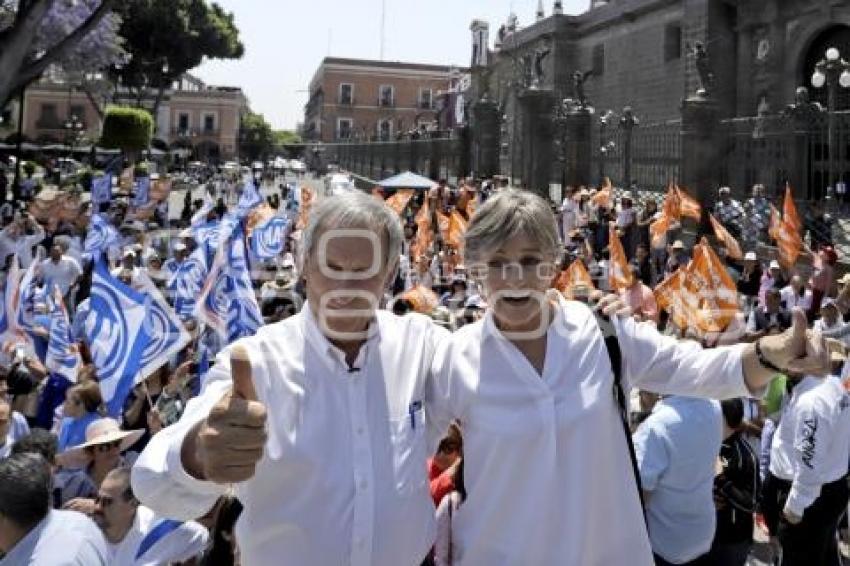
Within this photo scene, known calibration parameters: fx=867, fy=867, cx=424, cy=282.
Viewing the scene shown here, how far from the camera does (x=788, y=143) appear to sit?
1511 cm

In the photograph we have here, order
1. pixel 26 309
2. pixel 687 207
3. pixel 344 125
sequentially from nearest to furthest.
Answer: pixel 26 309
pixel 687 207
pixel 344 125

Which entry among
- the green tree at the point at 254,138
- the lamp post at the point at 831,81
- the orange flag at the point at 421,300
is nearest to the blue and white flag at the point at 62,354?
the orange flag at the point at 421,300

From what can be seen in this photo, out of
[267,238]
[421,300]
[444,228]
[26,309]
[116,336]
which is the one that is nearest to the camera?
[116,336]

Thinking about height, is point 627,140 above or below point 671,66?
below

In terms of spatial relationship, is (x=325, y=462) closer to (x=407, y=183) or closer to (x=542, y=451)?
(x=542, y=451)

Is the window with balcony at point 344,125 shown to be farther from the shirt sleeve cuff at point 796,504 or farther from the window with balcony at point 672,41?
the shirt sleeve cuff at point 796,504

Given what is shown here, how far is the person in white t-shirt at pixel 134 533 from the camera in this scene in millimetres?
3584

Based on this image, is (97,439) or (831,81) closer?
(97,439)

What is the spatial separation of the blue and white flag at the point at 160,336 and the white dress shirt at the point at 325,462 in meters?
3.60

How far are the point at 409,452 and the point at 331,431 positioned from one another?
21 centimetres

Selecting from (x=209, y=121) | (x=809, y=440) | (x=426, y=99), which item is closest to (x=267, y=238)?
(x=809, y=440)

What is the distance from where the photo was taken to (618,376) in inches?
93.8

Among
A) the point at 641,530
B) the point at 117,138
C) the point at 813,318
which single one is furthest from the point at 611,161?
the point at 117,138

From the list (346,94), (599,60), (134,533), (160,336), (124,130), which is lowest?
(134,533)
